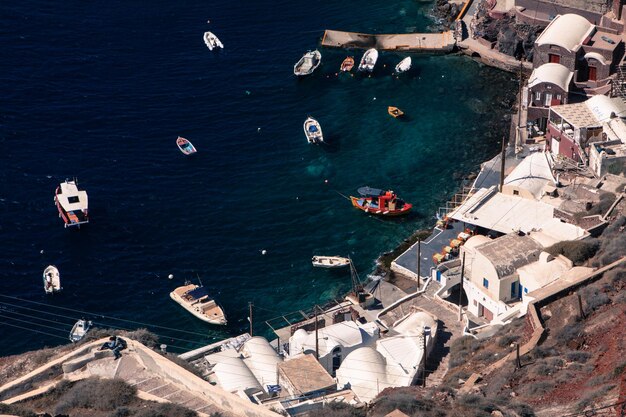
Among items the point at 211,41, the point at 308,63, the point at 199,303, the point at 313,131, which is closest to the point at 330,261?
the point at 199,303

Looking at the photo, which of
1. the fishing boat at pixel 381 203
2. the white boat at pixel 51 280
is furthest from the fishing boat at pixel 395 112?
the white boat at pixel 51 280

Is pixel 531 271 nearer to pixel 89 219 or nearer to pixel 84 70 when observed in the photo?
pixel 89 219

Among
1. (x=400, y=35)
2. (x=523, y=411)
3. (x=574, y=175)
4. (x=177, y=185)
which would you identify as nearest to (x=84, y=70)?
(x=177, y=185)

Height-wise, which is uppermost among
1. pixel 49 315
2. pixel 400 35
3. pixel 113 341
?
pixel 400 35

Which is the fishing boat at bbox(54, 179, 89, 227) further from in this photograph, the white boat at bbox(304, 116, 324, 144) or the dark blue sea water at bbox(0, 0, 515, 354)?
the white boat at bbox(304, 116, 324, 144)

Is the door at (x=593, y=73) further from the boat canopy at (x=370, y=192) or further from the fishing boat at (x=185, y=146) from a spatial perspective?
the fishing boat at (x=185, y=146)

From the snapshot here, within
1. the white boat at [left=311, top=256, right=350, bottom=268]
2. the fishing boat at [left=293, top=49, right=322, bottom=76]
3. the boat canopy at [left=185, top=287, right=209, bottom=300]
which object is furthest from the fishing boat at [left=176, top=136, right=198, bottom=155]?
the boat canopy at [left=185, top=287, right=209, bottom=300]
